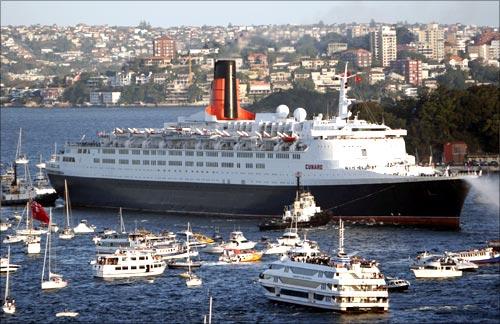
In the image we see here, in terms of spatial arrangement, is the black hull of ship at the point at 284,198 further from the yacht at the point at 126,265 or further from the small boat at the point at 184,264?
the yacht at the point at 126,265

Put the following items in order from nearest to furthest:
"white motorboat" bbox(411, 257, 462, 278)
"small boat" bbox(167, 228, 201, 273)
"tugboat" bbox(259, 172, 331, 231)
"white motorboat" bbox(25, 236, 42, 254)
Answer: "white motorboat" bbox(411, 257, 462, 278) < "small boat" bbox(167, 228, 201, 273) < "white motorboat" bbox(25, 236, 42, 254) < "tugboat" bbox(259, 172, 331, 231)

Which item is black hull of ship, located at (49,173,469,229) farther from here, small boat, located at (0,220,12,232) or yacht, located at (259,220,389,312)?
→ yacht, located at (259,220,389,312)

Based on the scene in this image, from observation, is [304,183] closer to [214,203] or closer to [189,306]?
[214,203]

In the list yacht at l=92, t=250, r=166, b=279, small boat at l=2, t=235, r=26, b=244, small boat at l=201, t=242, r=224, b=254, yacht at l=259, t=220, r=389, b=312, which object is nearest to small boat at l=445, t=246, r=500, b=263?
yacht at l=259, t=220, r=389, b=312

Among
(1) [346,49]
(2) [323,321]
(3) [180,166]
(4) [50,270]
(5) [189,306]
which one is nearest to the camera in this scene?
(2) [323,321]

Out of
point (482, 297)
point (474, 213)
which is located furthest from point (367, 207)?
point (482, 297)
